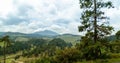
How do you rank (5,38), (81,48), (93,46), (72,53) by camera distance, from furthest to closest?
(5,38) → (72,53) → (81,48) → (93,46)

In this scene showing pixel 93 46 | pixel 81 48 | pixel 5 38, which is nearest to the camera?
pixel 93 46

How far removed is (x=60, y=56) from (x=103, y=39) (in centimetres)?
1979

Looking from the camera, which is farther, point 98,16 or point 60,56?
point 60,56

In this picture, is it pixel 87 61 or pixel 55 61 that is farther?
pixel 55 61

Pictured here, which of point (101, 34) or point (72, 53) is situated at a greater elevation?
point (101, 34)

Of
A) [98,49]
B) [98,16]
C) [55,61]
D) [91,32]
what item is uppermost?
[98,16]

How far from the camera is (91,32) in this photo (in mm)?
49688

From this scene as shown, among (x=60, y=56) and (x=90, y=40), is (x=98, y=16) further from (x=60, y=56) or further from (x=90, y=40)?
(x=60, y=56)

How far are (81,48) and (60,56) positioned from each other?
15.8m

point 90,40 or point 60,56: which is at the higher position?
point 90,40

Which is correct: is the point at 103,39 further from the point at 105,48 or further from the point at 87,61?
the point at 87,61

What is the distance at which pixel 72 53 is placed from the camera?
6569 cm

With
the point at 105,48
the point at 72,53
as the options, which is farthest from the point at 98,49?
the point at 72,53

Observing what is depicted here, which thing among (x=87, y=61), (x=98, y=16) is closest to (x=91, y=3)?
(x=98, y=16)
